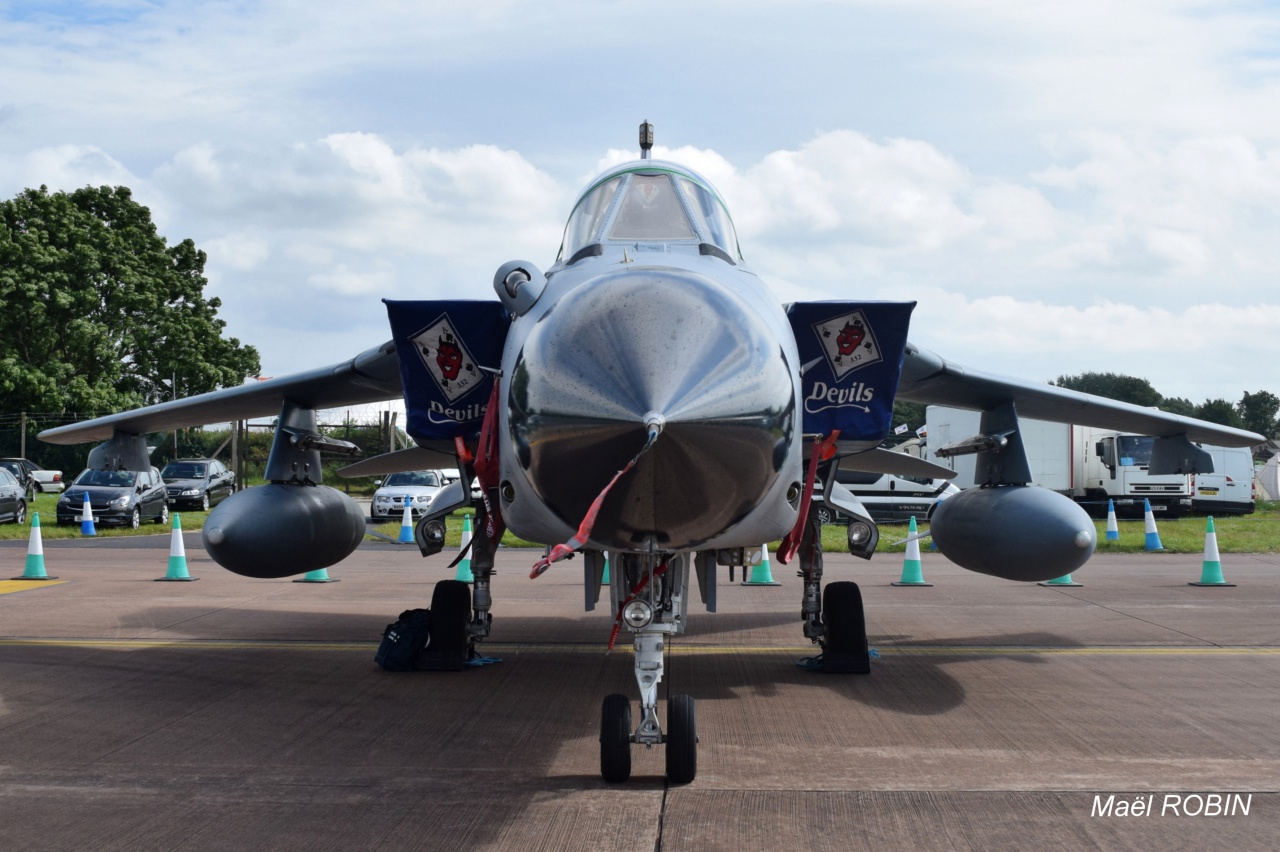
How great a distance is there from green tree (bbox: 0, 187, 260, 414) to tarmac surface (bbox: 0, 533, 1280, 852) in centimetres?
3053

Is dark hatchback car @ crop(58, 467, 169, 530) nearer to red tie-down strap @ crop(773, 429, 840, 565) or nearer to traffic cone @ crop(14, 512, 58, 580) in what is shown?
traffic cone @ crop(14, 512, 58, 580)

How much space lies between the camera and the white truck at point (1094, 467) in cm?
3008

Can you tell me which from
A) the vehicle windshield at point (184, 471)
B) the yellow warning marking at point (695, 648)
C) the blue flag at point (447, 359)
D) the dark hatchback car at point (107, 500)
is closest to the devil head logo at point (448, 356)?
the blue flag at point (447, 359)

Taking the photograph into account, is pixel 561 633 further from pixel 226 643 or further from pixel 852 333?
pixel 852 333

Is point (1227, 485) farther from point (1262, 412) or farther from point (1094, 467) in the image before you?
point (1262, 412)

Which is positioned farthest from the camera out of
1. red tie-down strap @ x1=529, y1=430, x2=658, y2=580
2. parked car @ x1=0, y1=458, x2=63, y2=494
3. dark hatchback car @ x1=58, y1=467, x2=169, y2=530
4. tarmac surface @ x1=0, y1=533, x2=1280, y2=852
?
parked car @ x1=0, y1=458, x2=63, y2=494

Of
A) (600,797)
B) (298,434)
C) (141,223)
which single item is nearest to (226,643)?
(298,434)

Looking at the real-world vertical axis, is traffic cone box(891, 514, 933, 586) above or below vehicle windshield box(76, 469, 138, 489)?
below

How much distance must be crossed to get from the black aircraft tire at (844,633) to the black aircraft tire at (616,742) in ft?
11.3

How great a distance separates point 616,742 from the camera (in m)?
5.41

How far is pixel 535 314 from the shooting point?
17.9 feet

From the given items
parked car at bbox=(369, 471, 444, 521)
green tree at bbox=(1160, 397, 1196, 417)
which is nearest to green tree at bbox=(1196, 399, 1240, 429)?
green tree at bbox=(1160, 397, 1196, 417)

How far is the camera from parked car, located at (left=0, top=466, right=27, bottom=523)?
2595 cm

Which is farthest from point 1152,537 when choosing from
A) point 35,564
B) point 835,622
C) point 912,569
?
point 35,564
